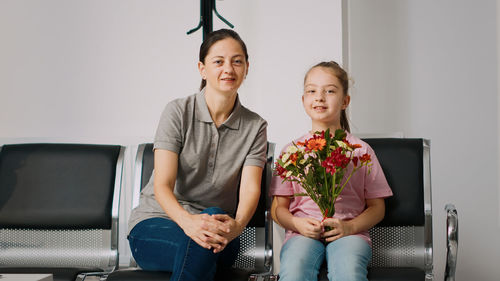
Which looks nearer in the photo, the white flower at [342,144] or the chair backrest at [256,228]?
the white flower at [342,144]

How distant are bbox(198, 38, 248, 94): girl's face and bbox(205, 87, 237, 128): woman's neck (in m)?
0.03

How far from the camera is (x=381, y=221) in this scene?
2.37 metres

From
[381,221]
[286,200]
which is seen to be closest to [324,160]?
[286,200]

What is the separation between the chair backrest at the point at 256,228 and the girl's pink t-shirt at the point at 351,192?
0.09m

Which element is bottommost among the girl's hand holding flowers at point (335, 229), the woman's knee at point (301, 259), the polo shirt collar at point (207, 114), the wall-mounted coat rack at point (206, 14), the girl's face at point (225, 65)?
the woman's knee at point (301, 259)

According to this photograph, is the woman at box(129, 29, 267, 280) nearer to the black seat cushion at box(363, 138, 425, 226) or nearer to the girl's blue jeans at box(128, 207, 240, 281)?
the girl's blue jeans at box(128, 207, 240, 281)

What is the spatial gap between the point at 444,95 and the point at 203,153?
6.41 feet

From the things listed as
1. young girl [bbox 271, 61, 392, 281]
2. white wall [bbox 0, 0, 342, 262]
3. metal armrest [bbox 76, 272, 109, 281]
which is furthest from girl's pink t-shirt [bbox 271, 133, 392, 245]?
white wall [bbox 0, 0, 342, 262]

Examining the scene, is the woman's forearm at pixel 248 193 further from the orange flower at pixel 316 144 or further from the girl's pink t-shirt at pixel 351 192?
the orange flower at pixel 316 144

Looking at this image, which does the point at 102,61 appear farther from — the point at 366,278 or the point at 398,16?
the point at 366,278

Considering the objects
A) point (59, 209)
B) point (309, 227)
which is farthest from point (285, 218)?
point (59, 209)

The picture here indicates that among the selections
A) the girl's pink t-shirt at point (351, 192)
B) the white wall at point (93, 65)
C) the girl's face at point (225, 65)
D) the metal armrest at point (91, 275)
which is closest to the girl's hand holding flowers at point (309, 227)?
the girl's pink t-shirt at point (351, 192)

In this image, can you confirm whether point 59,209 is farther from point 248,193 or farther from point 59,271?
point 248,193

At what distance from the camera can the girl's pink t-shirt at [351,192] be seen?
2.20m
